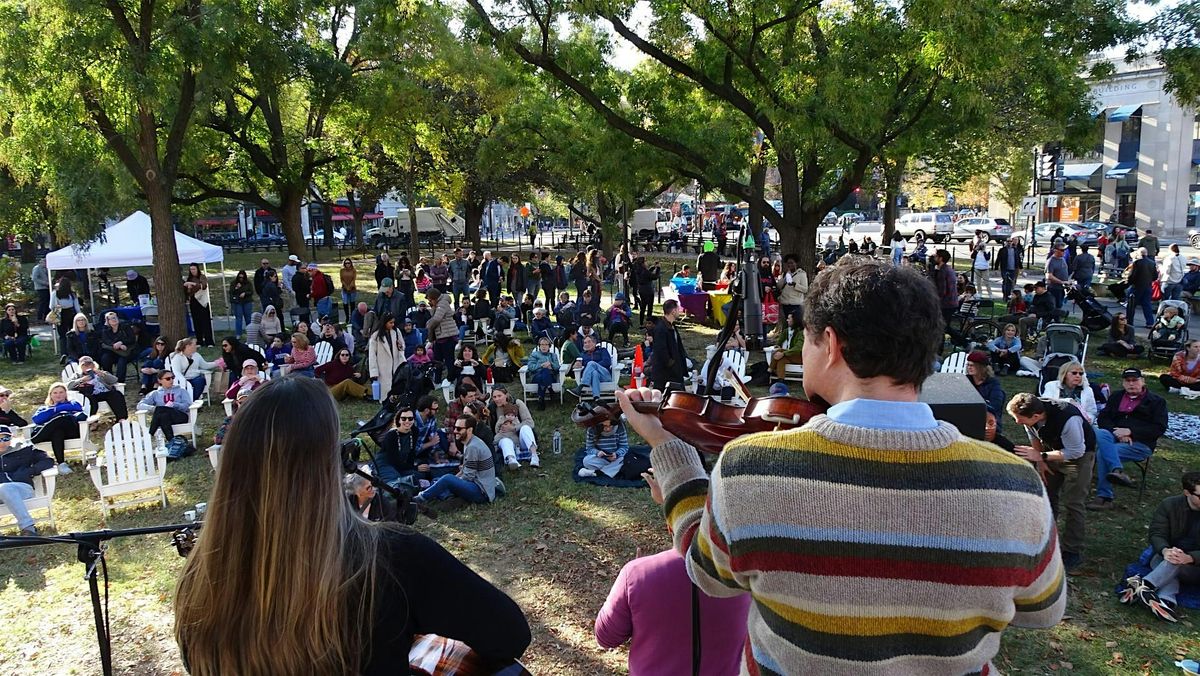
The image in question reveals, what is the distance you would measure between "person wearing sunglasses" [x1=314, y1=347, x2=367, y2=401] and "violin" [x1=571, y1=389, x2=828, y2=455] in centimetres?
1012

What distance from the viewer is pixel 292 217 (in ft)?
78.0

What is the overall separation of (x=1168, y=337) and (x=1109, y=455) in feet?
23.9

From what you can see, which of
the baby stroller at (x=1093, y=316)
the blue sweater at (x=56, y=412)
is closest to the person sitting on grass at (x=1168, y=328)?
the baby stroller at (x=1093, y=316)

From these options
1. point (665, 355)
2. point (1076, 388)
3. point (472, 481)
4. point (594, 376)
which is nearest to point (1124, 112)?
point (1076, 388)

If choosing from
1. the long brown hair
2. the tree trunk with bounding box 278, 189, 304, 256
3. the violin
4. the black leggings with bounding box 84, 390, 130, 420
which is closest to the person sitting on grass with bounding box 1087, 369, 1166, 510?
the violin

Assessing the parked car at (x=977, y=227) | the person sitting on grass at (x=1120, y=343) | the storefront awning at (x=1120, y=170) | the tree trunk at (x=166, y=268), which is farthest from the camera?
the storefront awning at (x=1120, y=170)

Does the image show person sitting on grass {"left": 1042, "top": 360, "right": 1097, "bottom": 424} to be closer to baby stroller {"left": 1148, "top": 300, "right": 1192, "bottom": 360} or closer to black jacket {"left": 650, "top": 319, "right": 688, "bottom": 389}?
black jacket {"left": 650, "top": 319, "right": 688, "bottom": 389}

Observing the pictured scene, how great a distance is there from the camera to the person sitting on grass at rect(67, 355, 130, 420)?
10625 millimetres

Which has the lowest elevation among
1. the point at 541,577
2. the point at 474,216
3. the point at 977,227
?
the point at 541,577

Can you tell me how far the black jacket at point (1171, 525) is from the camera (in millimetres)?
5703

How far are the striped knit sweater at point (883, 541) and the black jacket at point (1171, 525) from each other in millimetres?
5323

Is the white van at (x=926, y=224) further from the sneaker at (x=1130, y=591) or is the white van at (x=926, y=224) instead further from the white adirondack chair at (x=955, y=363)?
the sneaker at (x=1130, y=591)

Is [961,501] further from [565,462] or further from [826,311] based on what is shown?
[565,462]

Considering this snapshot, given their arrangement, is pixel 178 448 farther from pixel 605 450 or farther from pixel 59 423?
pixel 605 450
